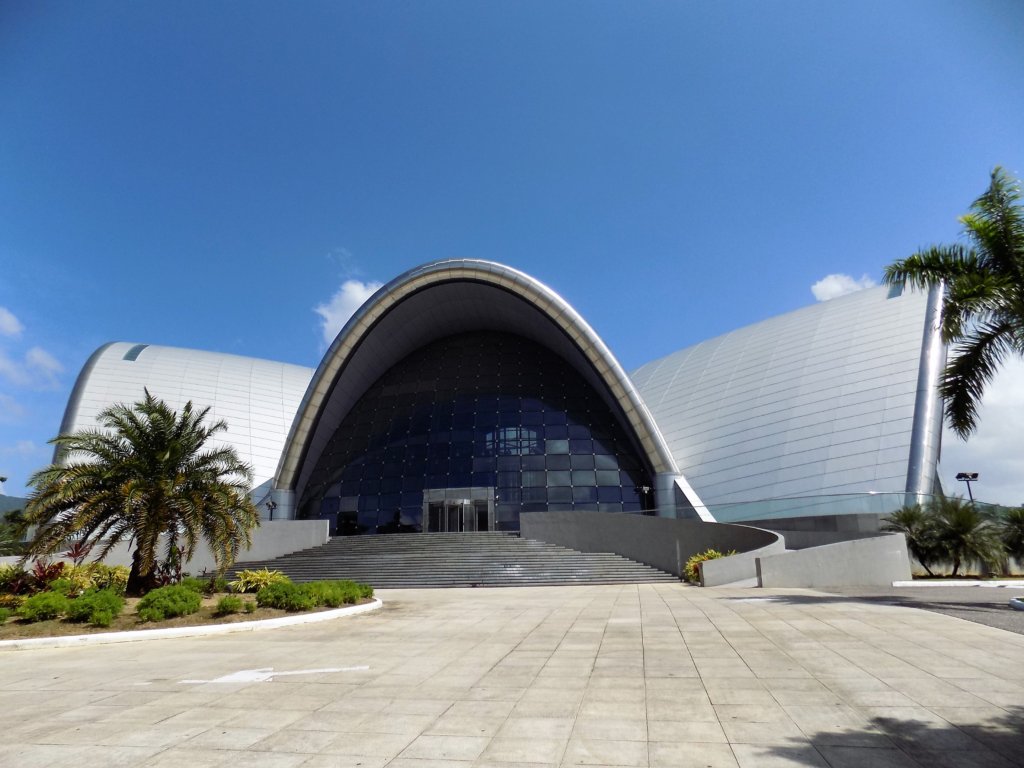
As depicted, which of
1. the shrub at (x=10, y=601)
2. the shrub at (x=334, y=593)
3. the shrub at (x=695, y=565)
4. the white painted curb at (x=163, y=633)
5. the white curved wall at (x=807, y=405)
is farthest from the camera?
the white curved wall at (x=807, y=405)

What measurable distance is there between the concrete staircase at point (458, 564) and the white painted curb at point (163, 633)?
35.3ft

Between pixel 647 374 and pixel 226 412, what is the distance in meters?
31.0

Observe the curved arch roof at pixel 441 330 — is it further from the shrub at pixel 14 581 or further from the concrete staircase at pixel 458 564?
the shrub at pixel 14 581

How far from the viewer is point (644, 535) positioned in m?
26.8

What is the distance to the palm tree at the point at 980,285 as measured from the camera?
12953 millimetres

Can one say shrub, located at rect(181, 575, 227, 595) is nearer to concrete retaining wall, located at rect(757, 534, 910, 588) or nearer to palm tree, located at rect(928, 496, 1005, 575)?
concrete retaining wall, located at rect(757, 534, 910, 588)

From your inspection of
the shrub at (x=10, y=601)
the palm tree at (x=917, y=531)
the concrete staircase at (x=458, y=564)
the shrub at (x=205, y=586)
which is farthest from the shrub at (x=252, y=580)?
the palm tree at (x=917, y=531)

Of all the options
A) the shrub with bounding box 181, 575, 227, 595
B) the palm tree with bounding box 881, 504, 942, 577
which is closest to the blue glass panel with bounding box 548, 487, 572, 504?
the palm tree with bounding box 881, 504, 942, 577

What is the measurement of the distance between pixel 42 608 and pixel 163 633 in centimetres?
272

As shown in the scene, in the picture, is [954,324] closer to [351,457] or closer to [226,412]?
[351,457]

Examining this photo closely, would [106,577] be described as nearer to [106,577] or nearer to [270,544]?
[106,577]

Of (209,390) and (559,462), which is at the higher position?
(209,390)

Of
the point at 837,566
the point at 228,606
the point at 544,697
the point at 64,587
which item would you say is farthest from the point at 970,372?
the point at 64,587

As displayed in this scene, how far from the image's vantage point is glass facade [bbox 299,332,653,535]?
33.1 meters
